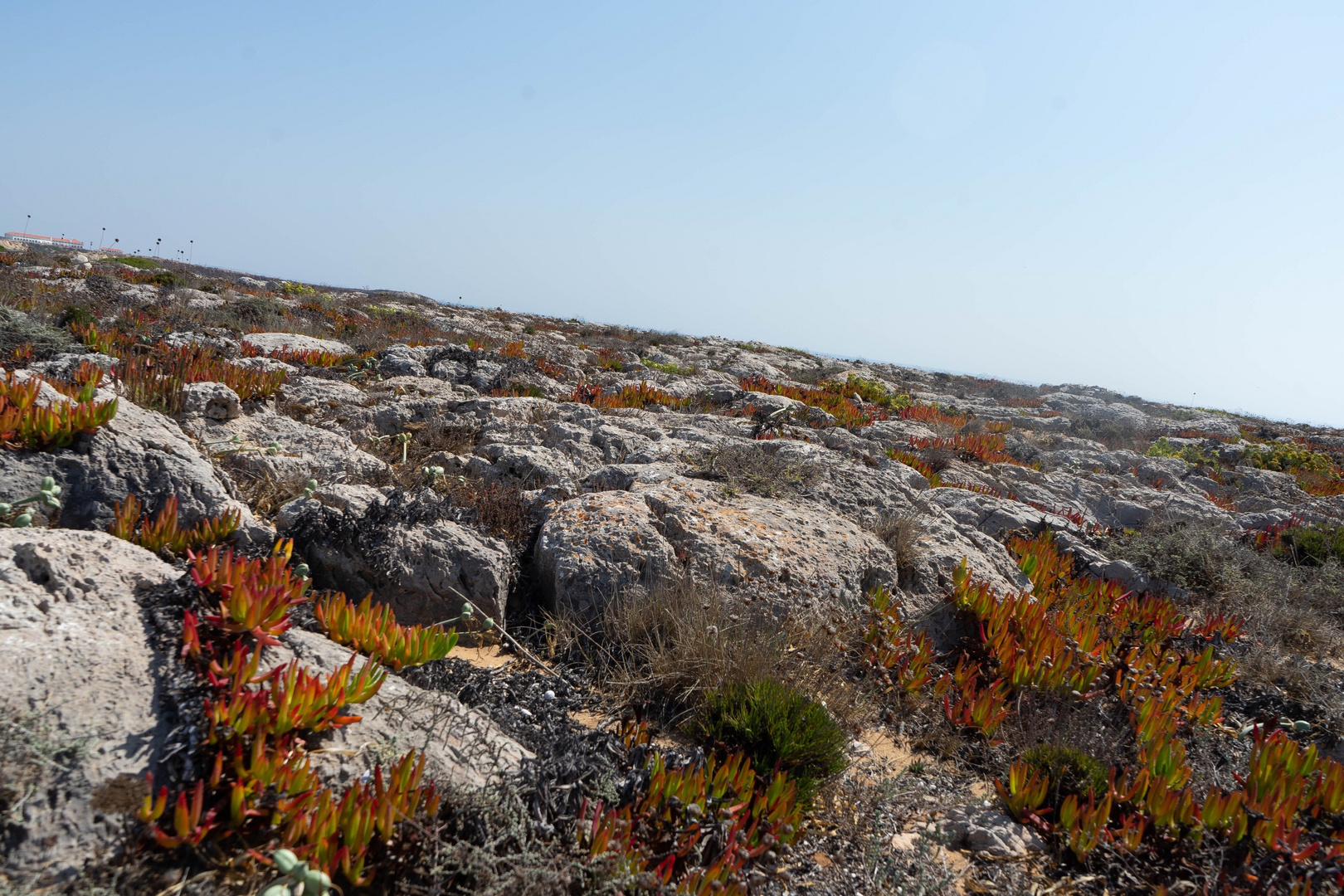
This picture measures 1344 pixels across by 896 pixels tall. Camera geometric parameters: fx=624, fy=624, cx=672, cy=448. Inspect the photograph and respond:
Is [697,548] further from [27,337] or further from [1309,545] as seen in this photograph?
[1309,545]

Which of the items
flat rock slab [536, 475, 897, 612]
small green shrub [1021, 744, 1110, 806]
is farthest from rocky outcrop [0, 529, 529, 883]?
small green shrub [1021, 744, 1110, 806]

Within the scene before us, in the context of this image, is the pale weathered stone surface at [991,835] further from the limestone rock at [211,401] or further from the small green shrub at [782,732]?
the limestone rock at [211,401]

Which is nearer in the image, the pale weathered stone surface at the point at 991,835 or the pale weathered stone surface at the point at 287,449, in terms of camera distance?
the pale weathered stone surface at the point at 991,835

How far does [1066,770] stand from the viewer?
10.7 feet

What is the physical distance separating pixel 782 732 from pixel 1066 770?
154 centimetres

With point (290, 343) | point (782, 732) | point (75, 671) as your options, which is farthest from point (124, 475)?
point (290, 343)

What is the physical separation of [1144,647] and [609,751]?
443 cm

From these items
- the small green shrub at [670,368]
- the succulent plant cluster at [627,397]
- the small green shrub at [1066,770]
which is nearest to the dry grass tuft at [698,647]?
the small green shrub at [1066,770]

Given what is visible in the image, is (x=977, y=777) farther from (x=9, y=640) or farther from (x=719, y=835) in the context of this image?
(x=9, y=640)

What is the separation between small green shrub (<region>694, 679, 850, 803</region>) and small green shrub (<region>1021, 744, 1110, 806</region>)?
105 cm

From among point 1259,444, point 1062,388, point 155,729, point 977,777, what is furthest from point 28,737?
point 1062,388

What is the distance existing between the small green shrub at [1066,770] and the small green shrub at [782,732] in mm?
1055

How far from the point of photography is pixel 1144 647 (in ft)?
16.0

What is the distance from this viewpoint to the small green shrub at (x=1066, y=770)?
320cm
